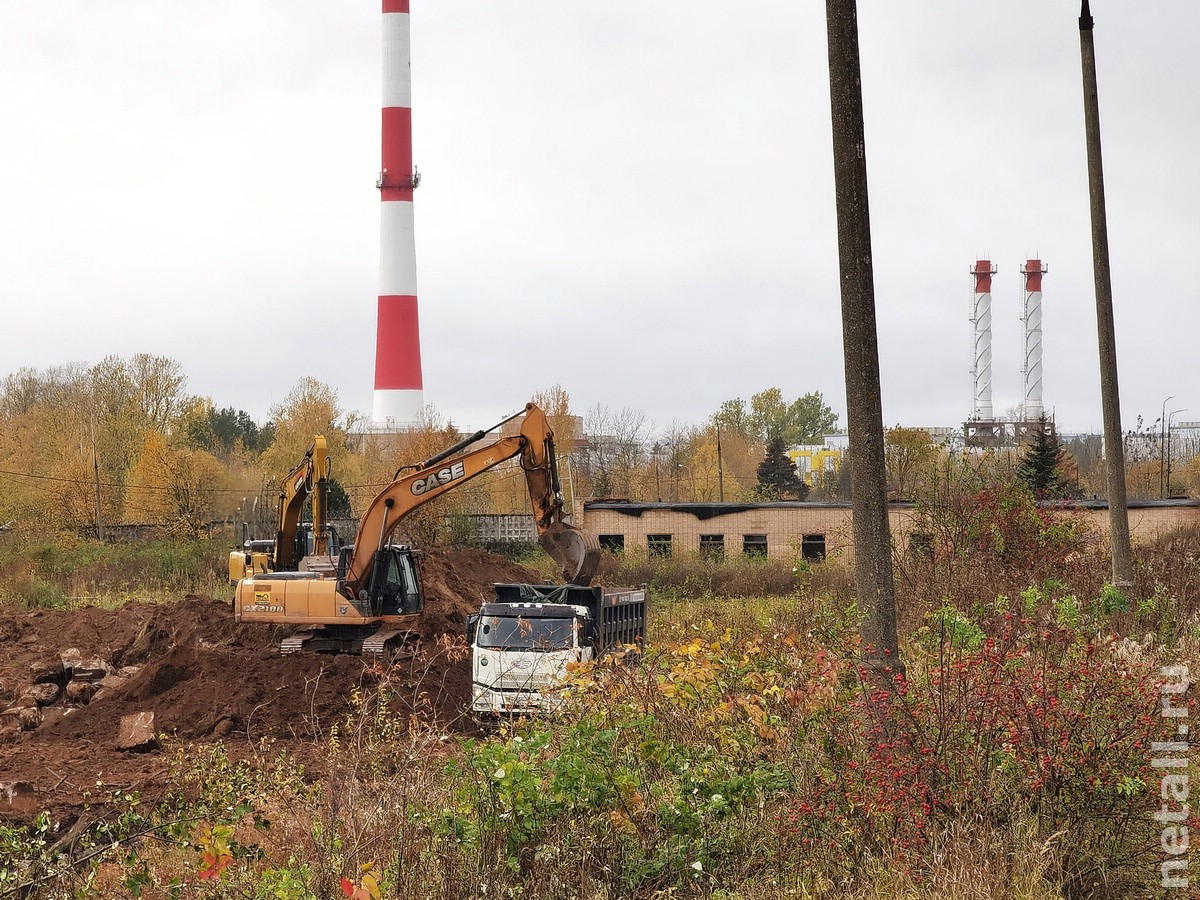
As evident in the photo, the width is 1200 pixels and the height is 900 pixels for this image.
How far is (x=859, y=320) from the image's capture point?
7766 millimetres

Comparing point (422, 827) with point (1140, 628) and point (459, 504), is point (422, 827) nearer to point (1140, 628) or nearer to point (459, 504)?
point (1140, 628)

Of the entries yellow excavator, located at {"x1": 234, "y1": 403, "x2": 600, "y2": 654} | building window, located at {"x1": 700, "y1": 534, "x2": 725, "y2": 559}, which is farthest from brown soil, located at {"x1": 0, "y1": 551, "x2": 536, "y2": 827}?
building window, located at {"x1": 700, "y1": 534, "x2": 725, "y2": 559}

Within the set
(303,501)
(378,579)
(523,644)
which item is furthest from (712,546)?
(523,644)

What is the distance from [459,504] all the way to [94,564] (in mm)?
12413

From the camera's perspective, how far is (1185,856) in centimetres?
694

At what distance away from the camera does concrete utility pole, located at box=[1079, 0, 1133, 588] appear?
53.1 ft

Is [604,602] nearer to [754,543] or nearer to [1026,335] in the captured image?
[754,543]

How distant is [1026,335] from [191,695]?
6714cm

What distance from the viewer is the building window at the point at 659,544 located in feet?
130

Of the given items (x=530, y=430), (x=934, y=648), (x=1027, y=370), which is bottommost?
(x=934, y=648)

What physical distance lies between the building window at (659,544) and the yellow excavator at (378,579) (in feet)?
63.3

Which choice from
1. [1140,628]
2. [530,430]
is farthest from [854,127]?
[530,430]

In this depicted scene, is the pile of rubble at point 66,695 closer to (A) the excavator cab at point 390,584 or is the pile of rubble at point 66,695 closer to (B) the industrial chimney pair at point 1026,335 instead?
(A) the excavator cab at point 390,584

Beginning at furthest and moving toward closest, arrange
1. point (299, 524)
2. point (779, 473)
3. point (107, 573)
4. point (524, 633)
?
point (779, 473) < point (107, 573) < point (299, 524) < point (524, 633)
